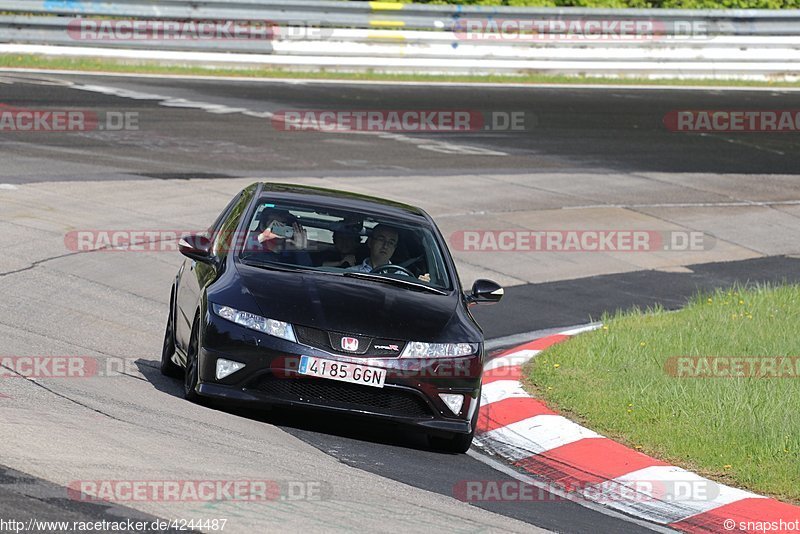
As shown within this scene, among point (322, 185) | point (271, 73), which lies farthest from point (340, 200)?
point (271, 73)

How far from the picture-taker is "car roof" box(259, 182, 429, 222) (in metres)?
9.60

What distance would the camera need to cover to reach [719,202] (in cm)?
1919

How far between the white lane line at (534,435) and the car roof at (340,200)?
1.71m

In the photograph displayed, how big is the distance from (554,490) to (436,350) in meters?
1.14

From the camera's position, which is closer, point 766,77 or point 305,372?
point 305,372

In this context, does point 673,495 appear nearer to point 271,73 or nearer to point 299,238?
point 299,238

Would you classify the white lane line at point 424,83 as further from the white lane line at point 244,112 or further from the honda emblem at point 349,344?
the honda emblem at point 349,344

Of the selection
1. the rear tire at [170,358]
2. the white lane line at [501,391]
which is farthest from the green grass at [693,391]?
the rear tire at [170,358]

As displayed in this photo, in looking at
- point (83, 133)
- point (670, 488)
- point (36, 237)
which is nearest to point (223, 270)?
point (670, 488)

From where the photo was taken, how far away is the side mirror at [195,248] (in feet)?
29.6

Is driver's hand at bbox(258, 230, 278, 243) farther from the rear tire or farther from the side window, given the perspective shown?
the rear tire

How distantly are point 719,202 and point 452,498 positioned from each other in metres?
13.0

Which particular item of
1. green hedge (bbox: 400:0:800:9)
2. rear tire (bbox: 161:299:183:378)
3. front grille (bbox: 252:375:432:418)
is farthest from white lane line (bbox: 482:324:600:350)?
green hedge (bbox: 400:0:800:9)

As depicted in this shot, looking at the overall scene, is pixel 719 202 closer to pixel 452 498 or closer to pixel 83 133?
pixel 83 133
